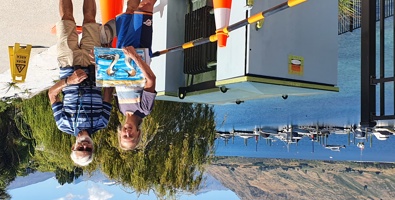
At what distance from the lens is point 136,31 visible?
4.11 metres

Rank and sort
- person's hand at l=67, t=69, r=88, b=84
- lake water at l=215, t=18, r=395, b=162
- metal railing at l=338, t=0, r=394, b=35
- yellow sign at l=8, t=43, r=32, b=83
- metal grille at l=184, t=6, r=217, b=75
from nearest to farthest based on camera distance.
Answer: person's hand at l=67, t=69, r=88, b=84 < metal grille at l=184, t=6, r=217, b=75 < yellow sign at l=8, t=43, r=32, b=83 < metal railing at l=338, t=0, r=394, b=35 < lake water at l=215, t=18, r=395, b=162

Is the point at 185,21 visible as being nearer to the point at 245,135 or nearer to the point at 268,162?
the point at 245,135

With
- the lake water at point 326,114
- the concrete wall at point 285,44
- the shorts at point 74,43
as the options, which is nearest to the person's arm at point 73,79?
the shorts at point 74,43

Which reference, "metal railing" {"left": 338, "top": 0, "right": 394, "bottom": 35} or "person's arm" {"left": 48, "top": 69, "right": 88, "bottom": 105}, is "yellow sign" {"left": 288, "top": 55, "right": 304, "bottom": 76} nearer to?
"person's arm" {"left": 48, "top": 69, "right": 88, "bottom": 105}

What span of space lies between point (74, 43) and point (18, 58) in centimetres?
170

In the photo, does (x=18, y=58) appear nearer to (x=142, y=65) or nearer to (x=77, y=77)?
(x=77, y=77)

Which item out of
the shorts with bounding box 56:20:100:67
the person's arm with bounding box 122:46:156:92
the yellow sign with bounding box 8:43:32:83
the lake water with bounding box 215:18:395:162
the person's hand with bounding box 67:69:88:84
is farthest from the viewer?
the lake water with bounding box 215:18:395:162

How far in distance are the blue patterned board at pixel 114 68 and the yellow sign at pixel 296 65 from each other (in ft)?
3.90

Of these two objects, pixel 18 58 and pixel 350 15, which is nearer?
pixel 18 58

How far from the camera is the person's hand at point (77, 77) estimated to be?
3914 mm

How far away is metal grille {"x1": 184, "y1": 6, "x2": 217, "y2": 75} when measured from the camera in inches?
188

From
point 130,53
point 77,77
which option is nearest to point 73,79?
point 77,77

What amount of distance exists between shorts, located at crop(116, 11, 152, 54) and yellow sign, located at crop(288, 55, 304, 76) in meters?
1.11

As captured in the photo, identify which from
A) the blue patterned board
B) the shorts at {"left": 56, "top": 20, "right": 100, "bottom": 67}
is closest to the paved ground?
the shorts at {"left": 56, "top": 20, "right": 100, "bottom": 67}
